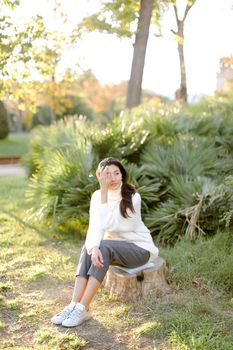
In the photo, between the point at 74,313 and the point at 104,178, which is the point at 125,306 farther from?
the point at 104,178

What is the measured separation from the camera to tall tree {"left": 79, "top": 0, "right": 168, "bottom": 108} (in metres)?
11.5

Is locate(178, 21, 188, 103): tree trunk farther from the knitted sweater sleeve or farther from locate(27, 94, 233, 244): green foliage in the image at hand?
the knitted sweater sleeve

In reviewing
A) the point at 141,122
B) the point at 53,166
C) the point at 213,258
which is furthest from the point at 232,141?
the point at 213,258

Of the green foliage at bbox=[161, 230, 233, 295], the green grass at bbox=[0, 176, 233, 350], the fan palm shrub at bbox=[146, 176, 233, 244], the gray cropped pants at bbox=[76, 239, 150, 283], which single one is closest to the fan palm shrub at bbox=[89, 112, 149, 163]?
the fan palm shrub at bbox=[146, 176, 233, 244]

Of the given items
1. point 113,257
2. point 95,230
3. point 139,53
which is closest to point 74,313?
point 113,257

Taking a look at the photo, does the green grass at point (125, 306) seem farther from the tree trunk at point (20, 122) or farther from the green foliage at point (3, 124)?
the tree trunk at point (20, 122)

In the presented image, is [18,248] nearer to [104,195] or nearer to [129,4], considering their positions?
[104,195]

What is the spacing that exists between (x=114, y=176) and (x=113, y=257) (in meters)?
0.74

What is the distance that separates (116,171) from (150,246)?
0.75 metres

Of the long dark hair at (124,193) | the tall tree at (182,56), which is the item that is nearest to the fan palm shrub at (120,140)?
the long dark hair at (124,193)

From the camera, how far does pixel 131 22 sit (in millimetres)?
11664

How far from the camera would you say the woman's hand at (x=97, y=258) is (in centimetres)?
440

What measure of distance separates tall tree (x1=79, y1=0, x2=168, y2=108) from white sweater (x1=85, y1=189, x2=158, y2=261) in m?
7.26

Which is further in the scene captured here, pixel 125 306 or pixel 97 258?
pixel 125 306
